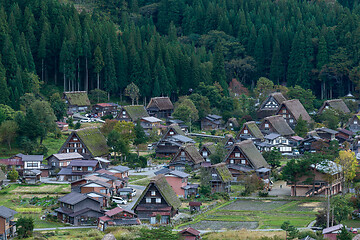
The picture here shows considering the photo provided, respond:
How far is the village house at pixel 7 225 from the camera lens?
153ft

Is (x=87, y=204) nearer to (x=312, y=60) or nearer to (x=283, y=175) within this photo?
(x=283, y=175)

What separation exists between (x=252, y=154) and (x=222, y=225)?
55.9 ft

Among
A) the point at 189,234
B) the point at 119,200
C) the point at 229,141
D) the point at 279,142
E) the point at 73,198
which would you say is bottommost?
the point at 189,234

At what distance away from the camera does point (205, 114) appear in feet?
284

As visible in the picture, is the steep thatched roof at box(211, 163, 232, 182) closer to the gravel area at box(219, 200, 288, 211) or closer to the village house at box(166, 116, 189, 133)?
the gravel area at box(219, 200, 288, 211)

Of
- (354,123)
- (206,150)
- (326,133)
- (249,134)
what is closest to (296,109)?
(354,123)

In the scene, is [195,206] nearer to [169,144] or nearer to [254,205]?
[254,205]

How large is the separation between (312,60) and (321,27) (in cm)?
1146

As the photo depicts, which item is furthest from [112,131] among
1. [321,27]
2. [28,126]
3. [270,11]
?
[270,11]

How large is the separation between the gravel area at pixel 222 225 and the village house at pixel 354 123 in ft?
116

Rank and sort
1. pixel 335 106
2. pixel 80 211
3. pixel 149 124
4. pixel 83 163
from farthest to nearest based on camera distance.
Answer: pixel 335 106 → pixel 149 124 → pixel 83 163 → pixel 80 211

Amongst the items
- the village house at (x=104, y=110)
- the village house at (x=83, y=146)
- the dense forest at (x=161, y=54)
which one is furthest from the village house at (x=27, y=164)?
the village house at (x=104, y=110)

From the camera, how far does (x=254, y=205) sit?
56844mm

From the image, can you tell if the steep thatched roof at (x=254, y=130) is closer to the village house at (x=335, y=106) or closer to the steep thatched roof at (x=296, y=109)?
the steep thatched roof at (x=296, y=109)
